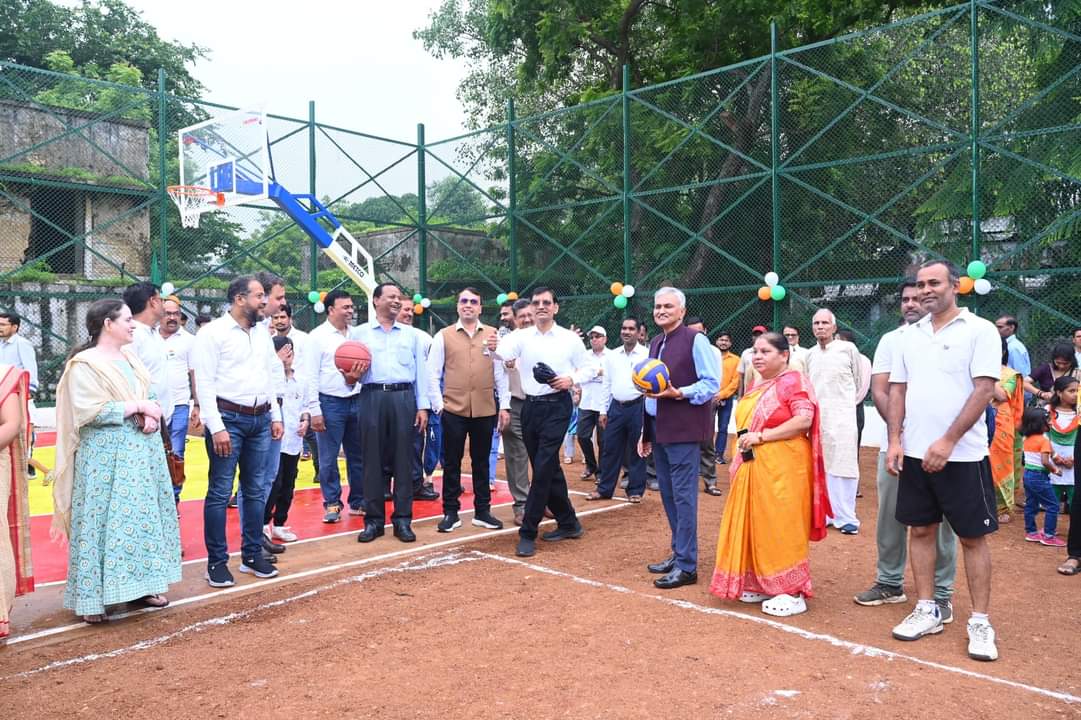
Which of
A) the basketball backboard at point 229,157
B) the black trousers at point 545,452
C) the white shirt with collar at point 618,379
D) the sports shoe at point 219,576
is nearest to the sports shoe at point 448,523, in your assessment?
the black trousers at point 545,452

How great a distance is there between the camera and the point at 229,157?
1497 cm

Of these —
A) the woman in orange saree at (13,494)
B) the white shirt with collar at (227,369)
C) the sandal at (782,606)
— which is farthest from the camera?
the white shirt with collar at (227,369)

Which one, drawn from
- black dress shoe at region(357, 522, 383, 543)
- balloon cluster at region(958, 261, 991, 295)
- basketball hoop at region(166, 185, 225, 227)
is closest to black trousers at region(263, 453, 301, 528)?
black dress shoe at region(357, 522, 383, 543)

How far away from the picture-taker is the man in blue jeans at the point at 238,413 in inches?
211

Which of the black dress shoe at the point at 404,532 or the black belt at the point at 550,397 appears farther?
the black dress shoe at the point at 404,532

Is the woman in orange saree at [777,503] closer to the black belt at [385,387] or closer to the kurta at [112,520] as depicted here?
the black belt at [385,387]

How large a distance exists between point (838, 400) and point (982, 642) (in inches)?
136

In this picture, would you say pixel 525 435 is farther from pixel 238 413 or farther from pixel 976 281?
pixel 976 281

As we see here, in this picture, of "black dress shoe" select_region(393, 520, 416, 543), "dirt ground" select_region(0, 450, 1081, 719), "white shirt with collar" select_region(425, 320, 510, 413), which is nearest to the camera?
"dirt ground" select_region(0, 450, 1081, 719)

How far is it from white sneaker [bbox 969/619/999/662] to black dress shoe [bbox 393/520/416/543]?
12.9ft

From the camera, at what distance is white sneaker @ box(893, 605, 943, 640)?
176 inches

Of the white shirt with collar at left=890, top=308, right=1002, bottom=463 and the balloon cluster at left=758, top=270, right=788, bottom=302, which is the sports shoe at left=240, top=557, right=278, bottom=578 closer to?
the white shirt with collar at left=890, top=308, right=1002, bottom=463

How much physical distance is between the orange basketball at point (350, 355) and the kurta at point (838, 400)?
375cm

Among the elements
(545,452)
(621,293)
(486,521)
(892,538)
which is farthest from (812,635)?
(621,293)
